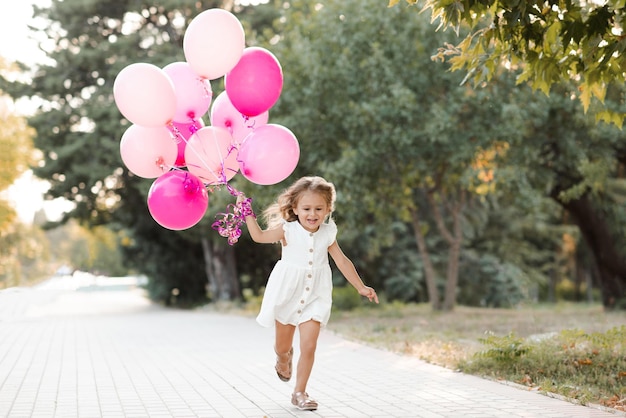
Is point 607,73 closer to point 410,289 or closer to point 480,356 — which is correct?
point 480,356

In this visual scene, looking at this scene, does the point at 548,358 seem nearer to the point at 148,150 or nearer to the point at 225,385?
the point at 225,385

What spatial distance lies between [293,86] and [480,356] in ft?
37.3

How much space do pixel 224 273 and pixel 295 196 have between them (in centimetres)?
2206

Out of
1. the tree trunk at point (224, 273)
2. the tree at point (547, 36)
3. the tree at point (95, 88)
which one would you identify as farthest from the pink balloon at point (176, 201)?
the tree trunk at point (224, 273)

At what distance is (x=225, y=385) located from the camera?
344 inches

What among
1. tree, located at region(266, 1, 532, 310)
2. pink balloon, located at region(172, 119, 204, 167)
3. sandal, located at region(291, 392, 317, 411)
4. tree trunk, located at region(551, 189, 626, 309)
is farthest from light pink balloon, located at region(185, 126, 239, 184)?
tree trunk, located at region(551, 189, 626, 309)

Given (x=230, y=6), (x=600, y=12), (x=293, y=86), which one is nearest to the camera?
(x=600, y=12)

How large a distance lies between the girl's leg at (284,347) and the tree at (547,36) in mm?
2774

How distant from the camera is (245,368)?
10.2 m

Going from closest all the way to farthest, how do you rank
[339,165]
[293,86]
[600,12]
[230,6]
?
[600,12], [339,165], [293,86], [230,6]

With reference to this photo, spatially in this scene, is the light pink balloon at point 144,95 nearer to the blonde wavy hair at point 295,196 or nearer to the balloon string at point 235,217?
the balloon string at point 235,217

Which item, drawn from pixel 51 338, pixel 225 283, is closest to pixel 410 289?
pixel 225 283

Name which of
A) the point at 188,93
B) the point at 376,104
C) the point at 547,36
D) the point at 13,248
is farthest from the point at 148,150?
the point at 13,248

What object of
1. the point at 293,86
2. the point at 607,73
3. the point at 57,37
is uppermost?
the point at 57,37
